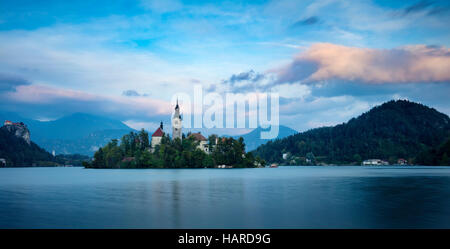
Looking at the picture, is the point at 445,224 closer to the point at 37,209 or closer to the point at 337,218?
the point at 337,218

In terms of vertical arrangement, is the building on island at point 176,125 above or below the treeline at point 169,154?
above

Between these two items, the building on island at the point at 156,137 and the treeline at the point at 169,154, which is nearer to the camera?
the treeline at the point at 169,154

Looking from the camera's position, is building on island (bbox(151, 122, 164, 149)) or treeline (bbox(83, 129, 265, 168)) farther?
building on island (bbox(151, 122, 164, 149))

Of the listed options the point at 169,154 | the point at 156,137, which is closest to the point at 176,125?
the point at 156,137

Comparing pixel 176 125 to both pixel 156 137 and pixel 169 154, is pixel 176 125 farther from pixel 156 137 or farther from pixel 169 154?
pixel 169 154

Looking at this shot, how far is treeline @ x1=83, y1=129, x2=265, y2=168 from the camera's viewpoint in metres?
134

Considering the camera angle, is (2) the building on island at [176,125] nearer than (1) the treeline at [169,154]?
No

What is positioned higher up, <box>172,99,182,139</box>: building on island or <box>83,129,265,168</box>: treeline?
<box>172,99,182,139</box>: building on island

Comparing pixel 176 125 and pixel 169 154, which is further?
pixel 176 125

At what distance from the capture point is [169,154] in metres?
134

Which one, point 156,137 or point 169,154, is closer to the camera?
point 169,154

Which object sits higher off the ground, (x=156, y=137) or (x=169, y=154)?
(x=156, y=137)

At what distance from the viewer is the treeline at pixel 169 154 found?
134m
